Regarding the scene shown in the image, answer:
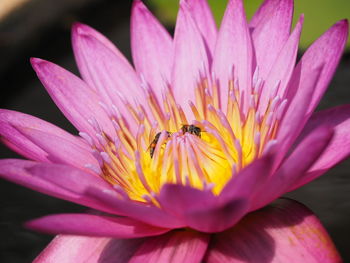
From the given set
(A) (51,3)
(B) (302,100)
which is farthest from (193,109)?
(A) (51,3)

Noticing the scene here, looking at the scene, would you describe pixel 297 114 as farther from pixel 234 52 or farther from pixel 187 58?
pixel 187 58

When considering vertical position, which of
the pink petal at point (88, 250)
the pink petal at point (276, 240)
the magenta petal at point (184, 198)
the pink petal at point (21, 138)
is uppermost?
the pink petal at point (21, 138)

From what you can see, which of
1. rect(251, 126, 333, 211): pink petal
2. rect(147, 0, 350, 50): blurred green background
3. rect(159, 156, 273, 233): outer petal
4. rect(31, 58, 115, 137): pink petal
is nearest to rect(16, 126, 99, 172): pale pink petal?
rect(31, 58, 115, 137): pink petal

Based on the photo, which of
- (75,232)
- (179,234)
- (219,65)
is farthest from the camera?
(219,65)

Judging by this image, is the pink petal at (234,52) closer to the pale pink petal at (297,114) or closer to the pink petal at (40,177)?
the pale pink petal at (297,114)

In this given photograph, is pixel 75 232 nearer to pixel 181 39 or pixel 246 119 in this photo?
pixel 246 119

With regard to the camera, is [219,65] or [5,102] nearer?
[219,65]

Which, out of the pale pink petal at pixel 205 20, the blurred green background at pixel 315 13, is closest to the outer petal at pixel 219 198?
the pale pink petal at pixel 205 20
